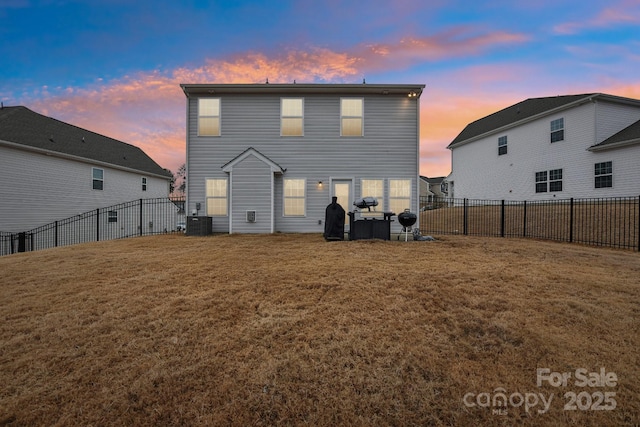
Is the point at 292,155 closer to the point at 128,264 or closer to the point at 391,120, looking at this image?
the point at 391,120

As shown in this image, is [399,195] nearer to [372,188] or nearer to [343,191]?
[372,188]

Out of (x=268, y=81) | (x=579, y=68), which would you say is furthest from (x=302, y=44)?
(x=579, y=68)

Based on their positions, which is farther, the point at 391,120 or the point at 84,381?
the point at 391,120

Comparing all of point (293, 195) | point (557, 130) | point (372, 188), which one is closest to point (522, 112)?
point (557, 130)

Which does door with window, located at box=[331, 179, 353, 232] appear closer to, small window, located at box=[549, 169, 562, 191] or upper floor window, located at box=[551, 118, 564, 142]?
small window, located at box=[549, 169, 562, 191]

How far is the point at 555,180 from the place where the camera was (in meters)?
16.2

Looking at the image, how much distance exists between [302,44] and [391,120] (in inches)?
222

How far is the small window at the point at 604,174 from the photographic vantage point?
13797mm

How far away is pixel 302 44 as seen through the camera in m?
12.2

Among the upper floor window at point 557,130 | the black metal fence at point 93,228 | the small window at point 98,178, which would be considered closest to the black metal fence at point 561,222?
the upper floor window at point 557,130

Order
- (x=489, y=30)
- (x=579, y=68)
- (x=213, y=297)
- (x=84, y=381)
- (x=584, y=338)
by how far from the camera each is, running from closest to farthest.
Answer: (x=84, y=381), (x=584, y=338), (x=213, y=297), (x=489, y=30), (x=579, y=68)

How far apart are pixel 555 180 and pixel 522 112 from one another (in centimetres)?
589

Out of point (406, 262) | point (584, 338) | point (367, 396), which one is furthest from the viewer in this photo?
point (406, 262)

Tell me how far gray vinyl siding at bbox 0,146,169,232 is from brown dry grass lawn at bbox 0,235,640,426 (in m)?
11.1
